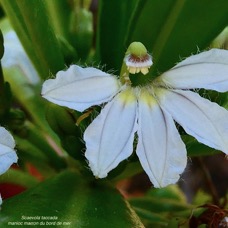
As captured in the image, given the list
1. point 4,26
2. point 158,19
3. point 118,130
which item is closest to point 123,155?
point 118,130

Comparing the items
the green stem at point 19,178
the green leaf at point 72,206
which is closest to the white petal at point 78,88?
the green leaf at point 72,206

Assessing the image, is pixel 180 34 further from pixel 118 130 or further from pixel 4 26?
pixel 4 26

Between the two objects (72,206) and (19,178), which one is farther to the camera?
(19,178)

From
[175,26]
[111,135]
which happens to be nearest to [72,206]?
[111,135]

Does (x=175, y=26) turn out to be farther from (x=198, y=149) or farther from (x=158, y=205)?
(x=158, y=205)

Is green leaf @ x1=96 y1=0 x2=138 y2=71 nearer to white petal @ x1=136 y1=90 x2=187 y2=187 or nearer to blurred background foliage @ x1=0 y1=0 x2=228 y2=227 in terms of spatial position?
blurred background foliage @ x1=0 y1=0 x2=228 y2=227

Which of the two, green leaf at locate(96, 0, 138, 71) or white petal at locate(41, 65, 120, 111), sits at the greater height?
white petal at locate(41, 65, 120, 111)

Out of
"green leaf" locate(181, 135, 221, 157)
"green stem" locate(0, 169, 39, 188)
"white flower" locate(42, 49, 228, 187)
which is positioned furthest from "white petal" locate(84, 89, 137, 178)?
"green stem" locate(0, 169, 39, 188)
